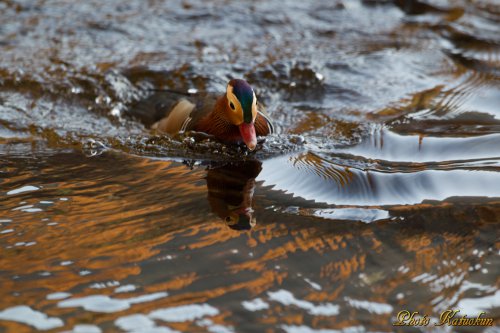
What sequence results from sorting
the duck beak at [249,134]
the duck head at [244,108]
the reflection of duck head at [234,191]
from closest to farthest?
the reflection of duck head at [234,191] → the duck beak at [249,134] → the duck head at [244,108]

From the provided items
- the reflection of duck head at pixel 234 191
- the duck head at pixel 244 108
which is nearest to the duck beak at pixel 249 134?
the duck head at pixel 244 108

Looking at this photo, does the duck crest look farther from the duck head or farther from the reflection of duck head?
the reflection of duck head

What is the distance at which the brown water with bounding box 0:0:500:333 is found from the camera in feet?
8.29

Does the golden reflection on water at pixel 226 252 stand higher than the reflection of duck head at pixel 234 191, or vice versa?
the golden reflection on water at pixel 226 252

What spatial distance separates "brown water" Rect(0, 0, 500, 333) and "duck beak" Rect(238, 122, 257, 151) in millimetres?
160

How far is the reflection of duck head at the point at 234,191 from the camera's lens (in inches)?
125

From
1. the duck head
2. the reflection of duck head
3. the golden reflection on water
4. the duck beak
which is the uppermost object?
the duck head

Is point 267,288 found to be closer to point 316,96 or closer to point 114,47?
point 316,96

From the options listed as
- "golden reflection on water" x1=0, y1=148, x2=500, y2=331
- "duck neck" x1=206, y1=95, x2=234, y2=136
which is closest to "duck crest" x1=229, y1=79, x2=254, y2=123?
"duck neck" x1=206, y1=95, x2=234, y2=136

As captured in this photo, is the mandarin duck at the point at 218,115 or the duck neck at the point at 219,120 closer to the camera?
the mandarin duck at the point at 218,115

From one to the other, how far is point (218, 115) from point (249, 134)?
16.0 inches

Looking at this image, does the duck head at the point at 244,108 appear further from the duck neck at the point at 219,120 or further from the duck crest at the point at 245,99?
the duck neck at the point at 219,120

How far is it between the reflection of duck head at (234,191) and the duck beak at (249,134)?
12cm

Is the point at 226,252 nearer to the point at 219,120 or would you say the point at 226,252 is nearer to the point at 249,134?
the point at 249,134
